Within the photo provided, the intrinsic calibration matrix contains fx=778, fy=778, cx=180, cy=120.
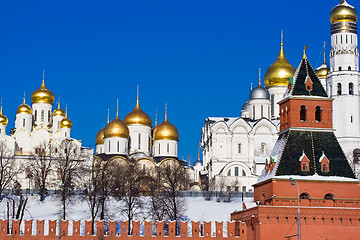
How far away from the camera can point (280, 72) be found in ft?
296

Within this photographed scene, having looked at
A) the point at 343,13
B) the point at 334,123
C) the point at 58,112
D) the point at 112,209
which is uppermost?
the point at 343,13

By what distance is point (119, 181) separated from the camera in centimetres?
7031

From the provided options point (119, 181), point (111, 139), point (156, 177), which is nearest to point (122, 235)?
point (119, 181)

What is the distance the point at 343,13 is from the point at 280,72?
9914 millimetres

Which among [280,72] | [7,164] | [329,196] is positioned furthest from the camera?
[280,72]

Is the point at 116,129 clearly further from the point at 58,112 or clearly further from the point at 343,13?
the point at 343,13

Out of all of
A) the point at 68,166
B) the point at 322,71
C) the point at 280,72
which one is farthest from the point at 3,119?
the point at 322,71

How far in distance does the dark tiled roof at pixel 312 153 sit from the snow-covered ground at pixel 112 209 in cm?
1891

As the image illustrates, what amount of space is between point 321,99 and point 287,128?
2571mm

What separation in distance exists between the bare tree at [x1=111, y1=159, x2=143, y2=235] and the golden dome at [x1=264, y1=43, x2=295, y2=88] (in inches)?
784

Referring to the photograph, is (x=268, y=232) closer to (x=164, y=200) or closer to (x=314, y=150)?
(x=314, y=150)

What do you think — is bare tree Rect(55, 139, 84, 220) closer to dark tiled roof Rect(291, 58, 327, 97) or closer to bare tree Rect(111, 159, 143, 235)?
bare tree Rect(111, 159, 143, 235)

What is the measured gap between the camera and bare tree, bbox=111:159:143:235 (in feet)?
198

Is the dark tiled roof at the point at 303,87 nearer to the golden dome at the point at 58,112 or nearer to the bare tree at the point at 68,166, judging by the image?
the bare tree at the point at 68,166
